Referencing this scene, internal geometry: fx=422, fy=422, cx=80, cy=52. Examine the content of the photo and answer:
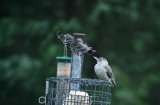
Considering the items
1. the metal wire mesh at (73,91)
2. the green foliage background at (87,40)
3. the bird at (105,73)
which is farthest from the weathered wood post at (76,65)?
the green foliage background at (87,40)

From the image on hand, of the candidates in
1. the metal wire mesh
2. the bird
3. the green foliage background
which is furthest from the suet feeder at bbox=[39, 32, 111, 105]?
the green foliage background

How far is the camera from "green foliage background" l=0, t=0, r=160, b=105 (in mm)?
9594

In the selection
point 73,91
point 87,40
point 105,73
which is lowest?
point 73,91

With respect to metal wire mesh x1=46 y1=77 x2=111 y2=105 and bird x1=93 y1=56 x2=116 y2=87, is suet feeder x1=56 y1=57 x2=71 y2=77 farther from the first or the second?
bird x1=93 y1=56 x2=116 y2=87

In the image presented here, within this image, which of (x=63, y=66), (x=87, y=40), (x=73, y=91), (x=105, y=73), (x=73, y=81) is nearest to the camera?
(x=73, y=81)

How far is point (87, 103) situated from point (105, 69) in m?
0.80

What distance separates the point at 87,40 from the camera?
9688mm

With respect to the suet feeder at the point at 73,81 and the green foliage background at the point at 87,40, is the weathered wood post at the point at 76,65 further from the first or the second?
the green foliage background at the point at 87,40

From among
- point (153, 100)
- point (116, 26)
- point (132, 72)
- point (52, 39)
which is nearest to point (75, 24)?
point (52, 39)

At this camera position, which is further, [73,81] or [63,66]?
[63,66]

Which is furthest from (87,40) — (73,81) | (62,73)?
(73,81)

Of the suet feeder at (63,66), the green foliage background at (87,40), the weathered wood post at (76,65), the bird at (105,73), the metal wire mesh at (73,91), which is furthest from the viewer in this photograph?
the green foliage background at (87,40)

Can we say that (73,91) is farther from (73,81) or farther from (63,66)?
(63,66)

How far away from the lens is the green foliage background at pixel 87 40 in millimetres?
9594
